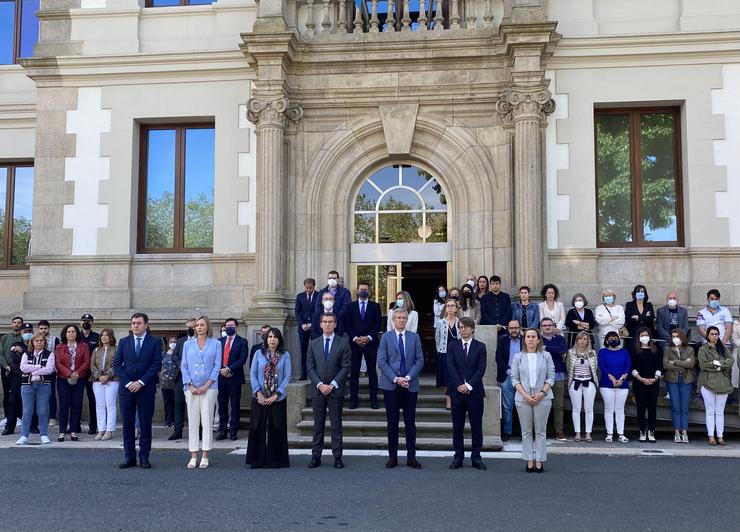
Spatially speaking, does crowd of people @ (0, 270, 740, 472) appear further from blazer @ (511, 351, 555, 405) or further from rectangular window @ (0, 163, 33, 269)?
Answer: rectangular window @ (0, 163, 33, 269)

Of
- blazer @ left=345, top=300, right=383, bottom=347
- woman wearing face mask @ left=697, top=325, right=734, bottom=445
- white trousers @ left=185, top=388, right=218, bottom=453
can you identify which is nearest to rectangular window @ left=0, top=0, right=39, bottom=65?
blazer @ left=345, top=300, right=383, bottom=347

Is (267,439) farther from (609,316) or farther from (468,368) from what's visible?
(609,316)

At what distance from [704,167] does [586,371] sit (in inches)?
200

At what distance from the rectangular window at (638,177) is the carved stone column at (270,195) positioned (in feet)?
20.1

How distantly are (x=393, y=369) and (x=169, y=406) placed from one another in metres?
5.12

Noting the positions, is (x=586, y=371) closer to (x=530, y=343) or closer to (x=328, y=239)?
(x=530, y=343)

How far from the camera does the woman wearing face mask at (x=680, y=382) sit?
11.5 m

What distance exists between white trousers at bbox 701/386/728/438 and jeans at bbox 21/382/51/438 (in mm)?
10397

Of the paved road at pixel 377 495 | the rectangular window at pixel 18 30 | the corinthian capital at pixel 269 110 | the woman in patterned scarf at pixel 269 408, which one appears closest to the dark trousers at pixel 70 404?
the paved road at pixel 377 495

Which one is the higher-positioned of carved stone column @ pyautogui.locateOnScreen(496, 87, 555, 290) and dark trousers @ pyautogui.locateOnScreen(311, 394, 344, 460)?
carved stone column @ pyautogui.locateOnScreen(496, 87, 555, 290)

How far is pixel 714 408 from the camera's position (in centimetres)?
1143

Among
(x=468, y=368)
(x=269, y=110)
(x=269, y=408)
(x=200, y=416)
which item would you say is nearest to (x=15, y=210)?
(x=269, y=110)

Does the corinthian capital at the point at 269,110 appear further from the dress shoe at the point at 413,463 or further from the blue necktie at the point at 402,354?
the dress shoe at the point at 413,463

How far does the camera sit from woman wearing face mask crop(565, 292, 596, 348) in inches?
484
